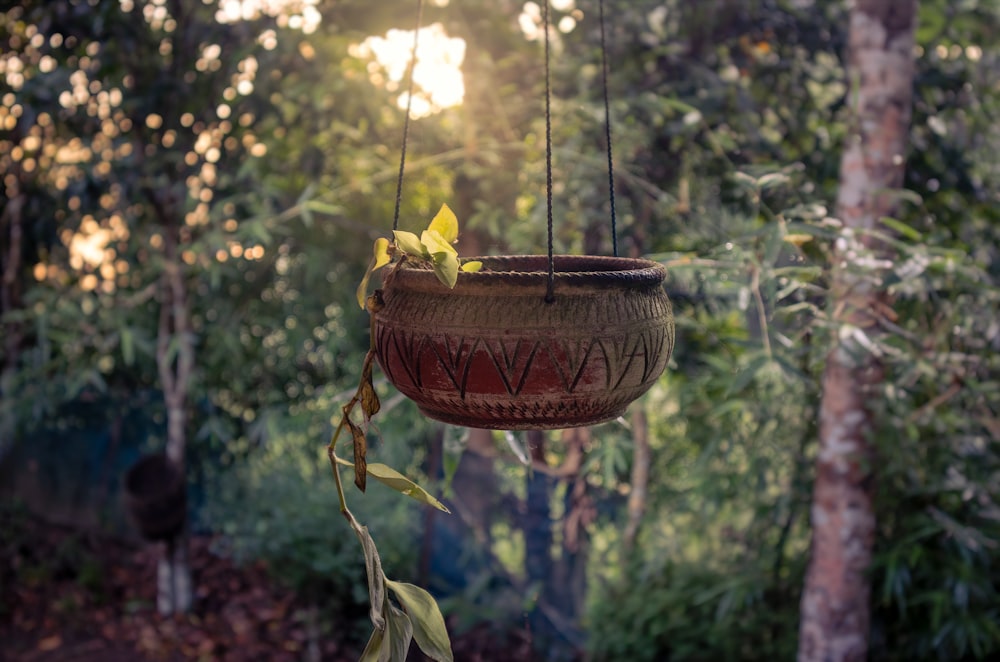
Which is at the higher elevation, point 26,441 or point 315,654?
point 26,441

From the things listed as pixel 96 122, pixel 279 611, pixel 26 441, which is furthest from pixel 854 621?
pixel 26 441

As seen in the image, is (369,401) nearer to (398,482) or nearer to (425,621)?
(398,482)

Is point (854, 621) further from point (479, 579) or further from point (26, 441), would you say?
point (26, 441)

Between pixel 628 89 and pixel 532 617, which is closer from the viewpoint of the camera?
pixel 628 89

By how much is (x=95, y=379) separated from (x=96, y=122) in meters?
1.13

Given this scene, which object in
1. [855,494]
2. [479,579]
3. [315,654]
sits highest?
[855,494]

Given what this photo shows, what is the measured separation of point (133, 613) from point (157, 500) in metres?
0.69

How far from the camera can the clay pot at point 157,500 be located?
3889mm

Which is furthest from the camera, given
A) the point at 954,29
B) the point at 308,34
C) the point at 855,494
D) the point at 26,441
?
the point at 26,441

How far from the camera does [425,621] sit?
1216 millimetres

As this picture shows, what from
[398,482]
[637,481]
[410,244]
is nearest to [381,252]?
[410,244]

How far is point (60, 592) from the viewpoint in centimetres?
434

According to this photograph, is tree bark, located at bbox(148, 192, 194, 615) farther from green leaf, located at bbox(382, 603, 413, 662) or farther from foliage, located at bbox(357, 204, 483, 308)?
green leaf, located at bbox(382, 603, 413, 662)

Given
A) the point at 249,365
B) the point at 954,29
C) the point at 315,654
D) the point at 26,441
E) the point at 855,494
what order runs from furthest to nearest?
the point at 26,441 → the point at 249,365 → the point at 315,654 → the point at 954,29 → the point at 855,494
